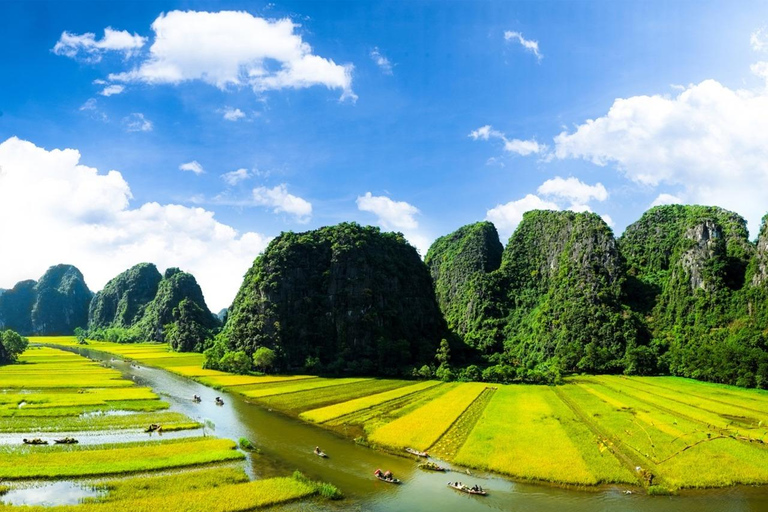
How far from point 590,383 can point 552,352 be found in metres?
31.0

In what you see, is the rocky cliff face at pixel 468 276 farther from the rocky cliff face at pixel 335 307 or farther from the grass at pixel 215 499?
the grass at pixel 215 499

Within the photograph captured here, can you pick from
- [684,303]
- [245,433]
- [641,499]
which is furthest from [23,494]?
[684,303]

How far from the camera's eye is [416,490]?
2723 cm

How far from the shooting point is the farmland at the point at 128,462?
24.5 meters

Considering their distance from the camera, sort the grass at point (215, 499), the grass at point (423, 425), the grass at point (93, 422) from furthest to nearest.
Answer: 1. the grass at point (93, 422)
2. the grass at point (423, 425)
3. the grass at point (215, 499)

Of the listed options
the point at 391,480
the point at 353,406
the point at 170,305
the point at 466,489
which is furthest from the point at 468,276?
the point at 466,489

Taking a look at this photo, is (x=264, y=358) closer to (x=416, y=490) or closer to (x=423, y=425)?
(x=423, y=425)

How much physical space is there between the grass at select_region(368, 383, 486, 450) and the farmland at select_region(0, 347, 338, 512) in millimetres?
11009

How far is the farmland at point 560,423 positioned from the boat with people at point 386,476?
5.86m

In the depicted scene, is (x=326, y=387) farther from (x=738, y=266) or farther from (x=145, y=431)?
(x=738, y=266)

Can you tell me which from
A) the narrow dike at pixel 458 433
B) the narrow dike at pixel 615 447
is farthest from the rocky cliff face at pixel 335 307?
the narrow dike at pixel 615 447

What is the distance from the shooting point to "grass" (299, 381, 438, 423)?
1785 inches

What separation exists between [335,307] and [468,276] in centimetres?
7036

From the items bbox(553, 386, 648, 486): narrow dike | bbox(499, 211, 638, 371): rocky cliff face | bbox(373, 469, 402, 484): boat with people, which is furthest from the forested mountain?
Answer: bbox(373, 469, 402, 484): boat with people
